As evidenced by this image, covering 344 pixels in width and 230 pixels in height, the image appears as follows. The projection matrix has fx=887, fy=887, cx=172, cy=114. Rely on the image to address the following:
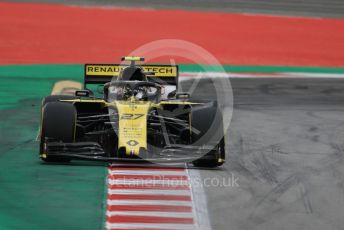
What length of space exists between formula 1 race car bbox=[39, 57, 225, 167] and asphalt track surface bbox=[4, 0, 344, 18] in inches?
748

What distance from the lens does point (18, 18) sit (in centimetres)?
2956

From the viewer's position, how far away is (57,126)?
522 inches

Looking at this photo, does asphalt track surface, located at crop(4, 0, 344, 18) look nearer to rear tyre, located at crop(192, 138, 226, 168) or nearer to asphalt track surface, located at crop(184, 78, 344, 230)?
asphalt track surface, located at crop(184, 78, 344, 230)

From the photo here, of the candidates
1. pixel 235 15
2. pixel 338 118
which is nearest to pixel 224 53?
pixel 235 15

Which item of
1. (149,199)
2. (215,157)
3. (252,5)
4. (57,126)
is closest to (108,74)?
(57,126)

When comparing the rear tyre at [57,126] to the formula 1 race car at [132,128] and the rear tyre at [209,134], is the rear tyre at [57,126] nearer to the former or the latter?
the formula 1 race car at [132,128]

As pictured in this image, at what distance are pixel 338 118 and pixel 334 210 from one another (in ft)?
24.9

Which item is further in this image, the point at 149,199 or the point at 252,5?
the point at 252,5

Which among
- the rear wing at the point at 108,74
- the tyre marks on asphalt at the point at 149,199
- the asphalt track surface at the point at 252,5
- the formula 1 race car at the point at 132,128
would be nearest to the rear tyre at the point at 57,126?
the formula 1 race car at the point at 132,128

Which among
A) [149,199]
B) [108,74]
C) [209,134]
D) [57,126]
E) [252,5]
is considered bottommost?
[149,199]

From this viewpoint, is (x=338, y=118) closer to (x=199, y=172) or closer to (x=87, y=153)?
(x=199, y=172)

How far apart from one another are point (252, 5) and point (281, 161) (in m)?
21.4

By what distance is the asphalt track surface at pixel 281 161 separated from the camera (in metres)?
11.1

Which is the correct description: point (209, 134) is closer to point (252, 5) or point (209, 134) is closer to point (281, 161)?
point (281, 161)
